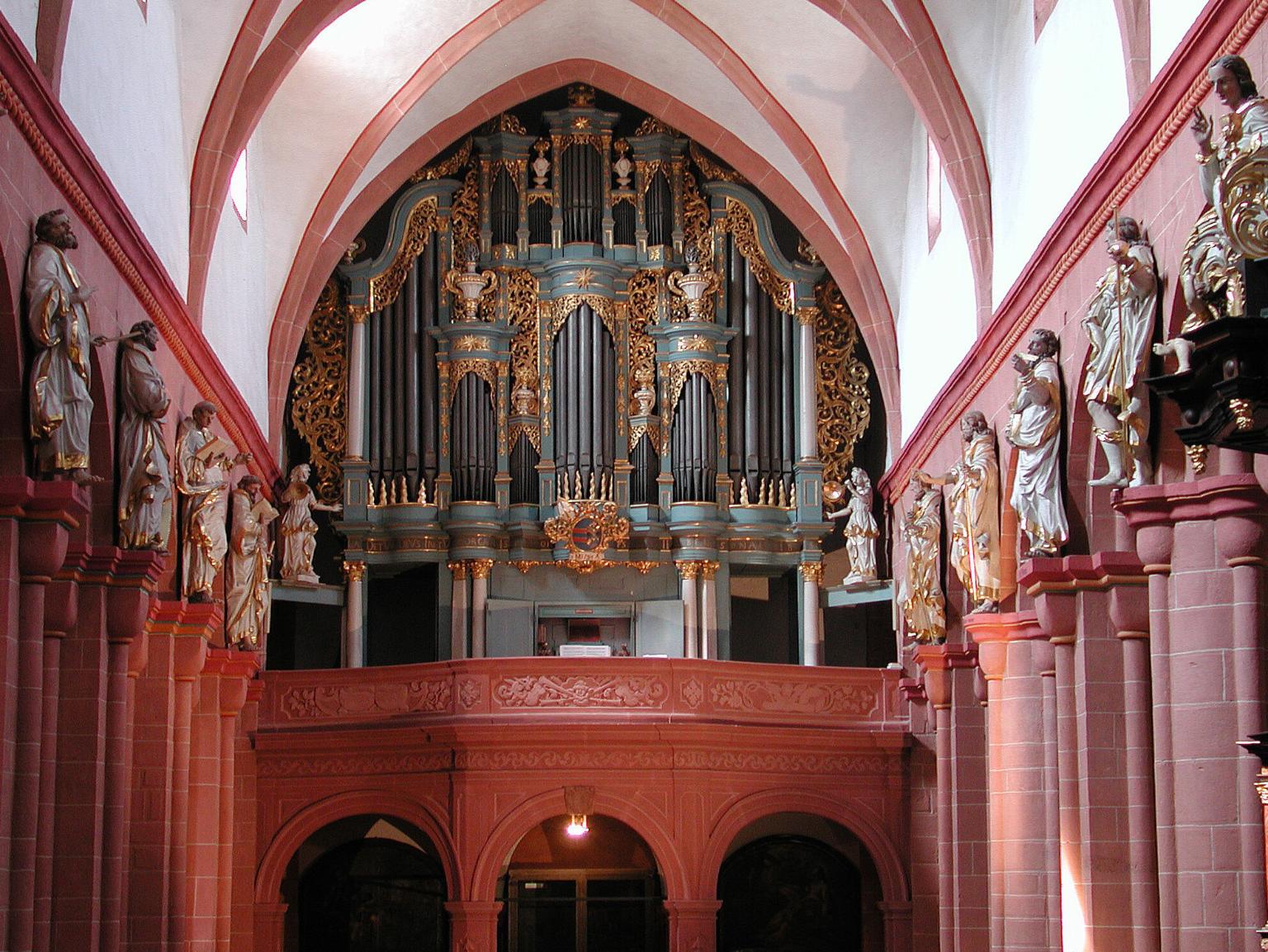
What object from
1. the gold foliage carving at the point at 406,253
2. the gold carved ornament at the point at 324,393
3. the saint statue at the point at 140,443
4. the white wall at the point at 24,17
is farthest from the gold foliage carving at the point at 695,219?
the white wall at the point at 24,17

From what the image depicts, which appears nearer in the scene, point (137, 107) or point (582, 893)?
point (137, 107)

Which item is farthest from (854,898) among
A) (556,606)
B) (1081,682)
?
(1081,682)

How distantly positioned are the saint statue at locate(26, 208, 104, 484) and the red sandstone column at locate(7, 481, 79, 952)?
0.39 meters

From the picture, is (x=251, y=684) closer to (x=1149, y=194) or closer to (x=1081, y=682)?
(x=1081, y=682)

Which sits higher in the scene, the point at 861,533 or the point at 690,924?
the point at 861,533

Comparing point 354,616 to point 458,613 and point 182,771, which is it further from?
point 182,771

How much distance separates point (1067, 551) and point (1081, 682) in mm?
1389

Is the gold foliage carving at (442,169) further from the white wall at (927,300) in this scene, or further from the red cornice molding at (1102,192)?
the red cornice molding at (1102,192)

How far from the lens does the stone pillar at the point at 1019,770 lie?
2062cm

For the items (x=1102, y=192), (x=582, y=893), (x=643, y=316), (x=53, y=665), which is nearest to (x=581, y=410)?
(x=643, y=316)

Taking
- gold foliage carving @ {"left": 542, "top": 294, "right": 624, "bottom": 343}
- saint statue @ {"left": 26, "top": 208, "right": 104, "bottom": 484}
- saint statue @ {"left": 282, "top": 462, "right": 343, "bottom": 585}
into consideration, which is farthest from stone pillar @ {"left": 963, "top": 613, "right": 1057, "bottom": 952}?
saint statue @ {"left": 282, "top": 462, "right": 343, "bottom": 585}

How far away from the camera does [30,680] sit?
53.0ft

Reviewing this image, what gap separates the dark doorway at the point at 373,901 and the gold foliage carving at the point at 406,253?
23.5 ft

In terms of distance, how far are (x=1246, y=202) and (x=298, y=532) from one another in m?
16.3
